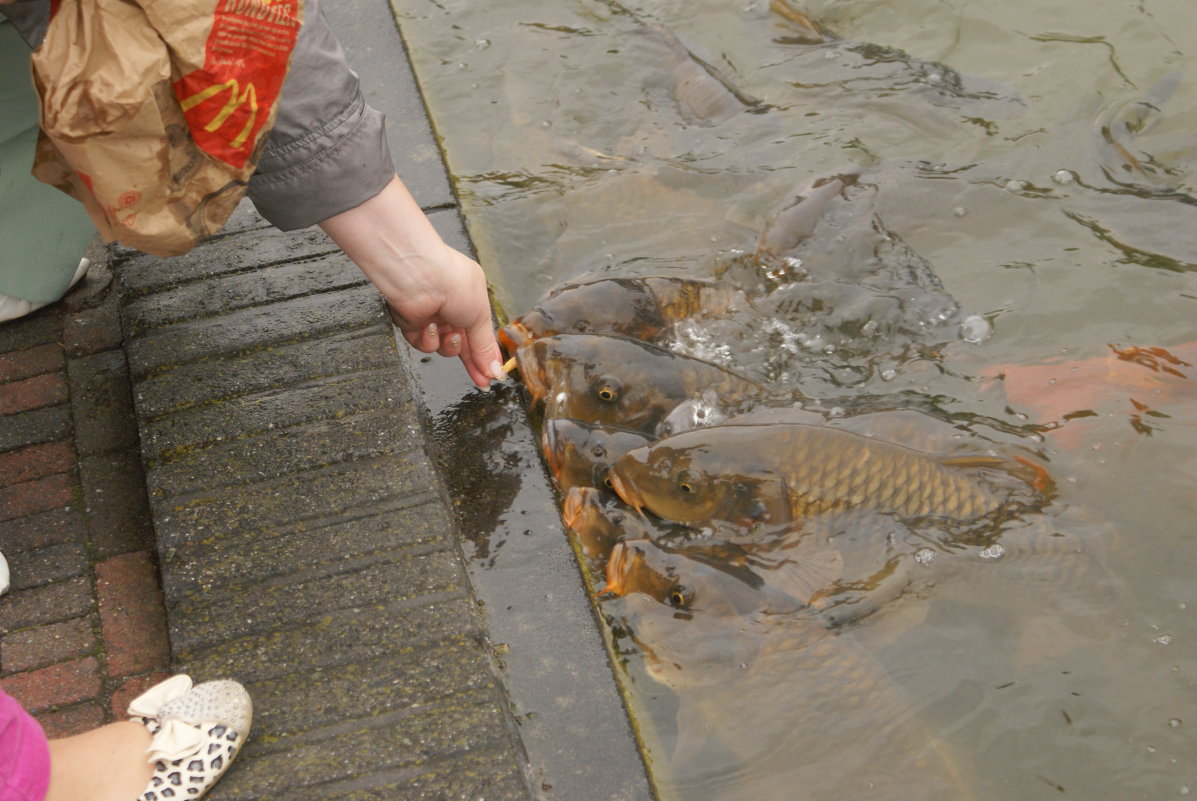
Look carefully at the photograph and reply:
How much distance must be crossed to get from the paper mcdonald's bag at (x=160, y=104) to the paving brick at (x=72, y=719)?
115 cm

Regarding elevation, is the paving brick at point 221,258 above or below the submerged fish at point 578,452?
above

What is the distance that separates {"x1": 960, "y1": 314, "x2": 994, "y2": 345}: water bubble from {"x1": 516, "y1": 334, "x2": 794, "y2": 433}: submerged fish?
2.71 feet

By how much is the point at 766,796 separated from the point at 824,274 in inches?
83.5

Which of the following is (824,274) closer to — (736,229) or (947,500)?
(736,229)

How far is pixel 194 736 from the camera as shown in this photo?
2.29 metres

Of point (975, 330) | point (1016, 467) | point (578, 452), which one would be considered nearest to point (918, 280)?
point (975, 330)

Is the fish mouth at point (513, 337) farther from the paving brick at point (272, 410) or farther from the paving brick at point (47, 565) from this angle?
the paving brick at point (47, 565)

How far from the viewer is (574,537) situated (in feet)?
9.88

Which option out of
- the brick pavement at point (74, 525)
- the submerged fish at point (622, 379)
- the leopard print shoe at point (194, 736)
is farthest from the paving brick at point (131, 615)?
the submerged fish at point (622, 379)

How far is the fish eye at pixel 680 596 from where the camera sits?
9.42 feet

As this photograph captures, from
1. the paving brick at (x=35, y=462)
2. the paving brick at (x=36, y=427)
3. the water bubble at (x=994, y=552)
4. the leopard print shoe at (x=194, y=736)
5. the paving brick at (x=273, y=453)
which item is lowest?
the water bubble at (x=994, y=552)

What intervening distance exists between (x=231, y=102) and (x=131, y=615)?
142cm

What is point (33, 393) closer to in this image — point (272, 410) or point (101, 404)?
point (101, 404)

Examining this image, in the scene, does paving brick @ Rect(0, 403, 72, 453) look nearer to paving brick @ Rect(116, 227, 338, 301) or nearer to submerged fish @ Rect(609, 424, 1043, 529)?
paving brick @ Rect(116, 227, 338, 301)
